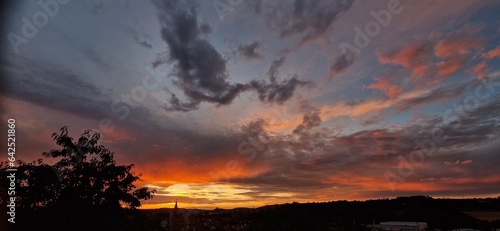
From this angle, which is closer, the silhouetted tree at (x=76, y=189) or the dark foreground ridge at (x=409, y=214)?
the silhouetted tree at (x=76, y=189)

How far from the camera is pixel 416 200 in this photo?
8312cm

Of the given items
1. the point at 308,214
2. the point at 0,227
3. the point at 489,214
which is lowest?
the point at 489,214

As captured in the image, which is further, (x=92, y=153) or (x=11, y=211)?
(x=92, y=153)

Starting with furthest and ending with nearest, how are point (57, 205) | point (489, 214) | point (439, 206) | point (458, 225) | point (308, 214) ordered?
point (439, 206), point (489, 214), point (458, 225), point (308, 214), point (57, 205)

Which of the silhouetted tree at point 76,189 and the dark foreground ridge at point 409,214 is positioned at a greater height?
the silhouetted tree at point 76,189

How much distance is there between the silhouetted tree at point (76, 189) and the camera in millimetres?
13484

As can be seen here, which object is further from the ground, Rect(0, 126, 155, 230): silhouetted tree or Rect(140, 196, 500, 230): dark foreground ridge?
Rect(0, 126, 155, 230): silhouetted tree

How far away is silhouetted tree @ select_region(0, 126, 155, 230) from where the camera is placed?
13.5m

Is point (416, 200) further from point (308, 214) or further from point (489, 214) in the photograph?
point (308, 214)

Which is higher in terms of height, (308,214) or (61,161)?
(61,161)

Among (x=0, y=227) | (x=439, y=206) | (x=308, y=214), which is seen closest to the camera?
(x=0, y=227)

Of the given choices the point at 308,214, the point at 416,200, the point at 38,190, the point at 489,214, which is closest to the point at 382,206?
the point at 416,200

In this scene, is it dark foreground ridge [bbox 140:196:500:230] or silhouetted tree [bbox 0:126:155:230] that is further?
dark foreground ridge [bbox 140:196:500:230]

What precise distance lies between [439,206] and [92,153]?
89364 millimetres
